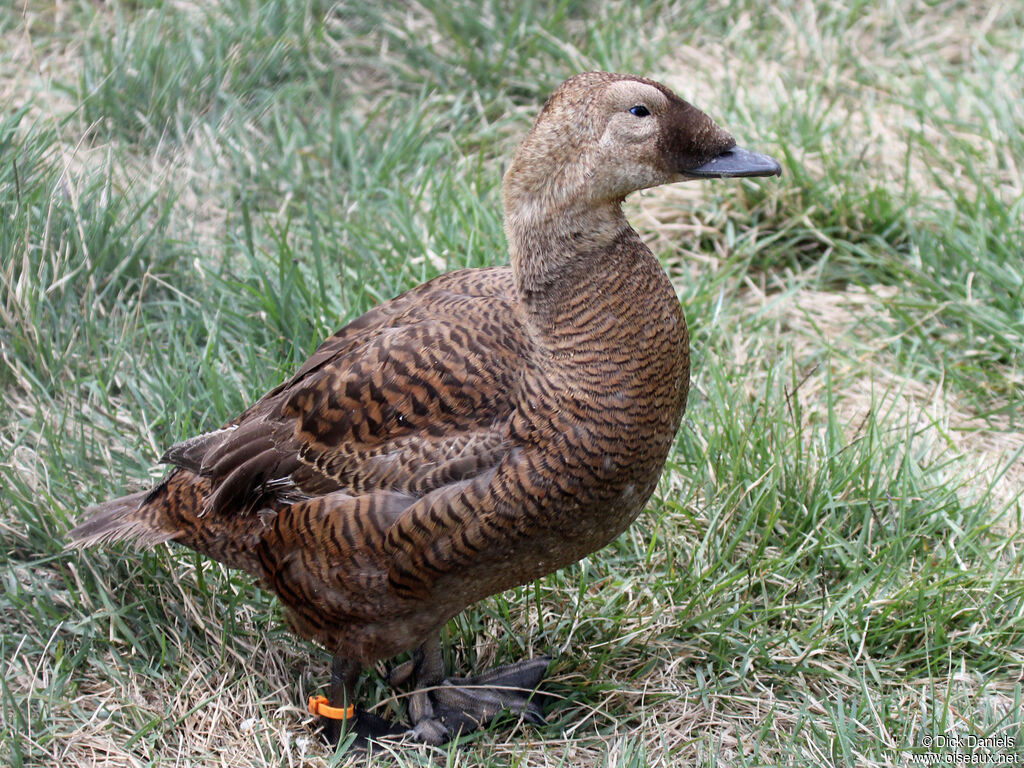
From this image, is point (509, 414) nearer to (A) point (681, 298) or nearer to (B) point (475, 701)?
(B) point (475, 701)

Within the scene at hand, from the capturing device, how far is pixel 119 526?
335cm

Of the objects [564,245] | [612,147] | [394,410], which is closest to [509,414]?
[394,410]

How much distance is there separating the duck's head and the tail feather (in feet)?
4.65

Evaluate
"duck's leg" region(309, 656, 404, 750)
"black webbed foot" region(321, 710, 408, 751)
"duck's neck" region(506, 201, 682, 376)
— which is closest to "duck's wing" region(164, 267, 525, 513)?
"duck's neck" region(506, 201, 682, 376)

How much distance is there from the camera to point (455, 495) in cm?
281

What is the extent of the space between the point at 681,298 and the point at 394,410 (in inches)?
72.6

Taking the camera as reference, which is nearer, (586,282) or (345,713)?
(586,282)

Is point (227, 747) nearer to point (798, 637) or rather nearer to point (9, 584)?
point (9, 584)

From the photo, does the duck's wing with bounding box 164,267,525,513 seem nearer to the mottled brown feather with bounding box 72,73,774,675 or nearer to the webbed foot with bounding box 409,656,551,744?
the mottled brown feather with bounding box 72,73,774,675

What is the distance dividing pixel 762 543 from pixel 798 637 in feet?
0.99

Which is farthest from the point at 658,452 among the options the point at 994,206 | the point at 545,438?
the point at 994,206

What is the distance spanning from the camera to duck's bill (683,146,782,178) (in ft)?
9.34

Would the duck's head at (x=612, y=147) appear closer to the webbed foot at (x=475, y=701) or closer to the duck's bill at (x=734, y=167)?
the duck's bill at (x=734, y=167)

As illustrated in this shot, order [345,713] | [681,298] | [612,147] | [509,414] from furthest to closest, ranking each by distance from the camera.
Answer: [681,298] < [345,713] < [509,414] < [612,147]
